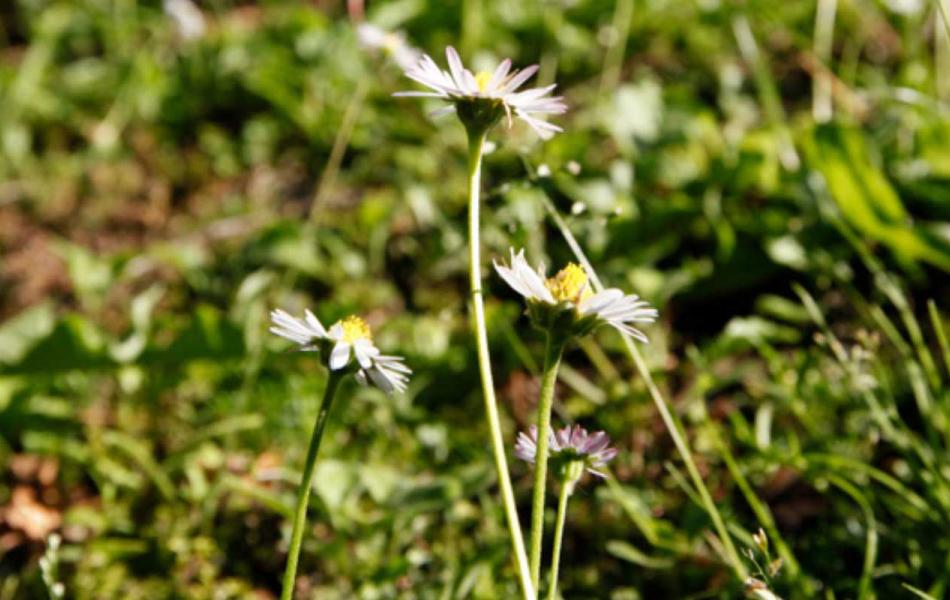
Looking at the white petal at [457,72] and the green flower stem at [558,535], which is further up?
the white petal at [457,72]

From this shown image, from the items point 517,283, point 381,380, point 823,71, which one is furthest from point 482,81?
point 823,71

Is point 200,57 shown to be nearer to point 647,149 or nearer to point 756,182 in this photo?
A: point 647,149

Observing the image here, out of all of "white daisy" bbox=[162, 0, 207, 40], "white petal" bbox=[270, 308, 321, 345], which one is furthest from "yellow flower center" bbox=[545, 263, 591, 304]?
"white daisy" bbox=[162, 0, 207, 40]

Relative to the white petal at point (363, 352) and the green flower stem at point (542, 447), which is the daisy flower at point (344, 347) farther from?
the green flower stem at point (542, 447)

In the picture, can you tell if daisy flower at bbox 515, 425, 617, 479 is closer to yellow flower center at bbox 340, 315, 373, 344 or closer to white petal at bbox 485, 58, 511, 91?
yellow flower center at bbox 340, 315, 373, 344

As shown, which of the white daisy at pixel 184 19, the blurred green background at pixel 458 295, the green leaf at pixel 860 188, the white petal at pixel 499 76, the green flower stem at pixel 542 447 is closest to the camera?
the green flower stem at pixel 542 447

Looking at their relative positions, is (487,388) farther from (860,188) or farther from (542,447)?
(860,188)

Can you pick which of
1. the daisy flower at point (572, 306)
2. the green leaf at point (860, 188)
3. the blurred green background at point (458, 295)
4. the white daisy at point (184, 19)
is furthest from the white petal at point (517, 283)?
the white daisy at point (184, 19)
